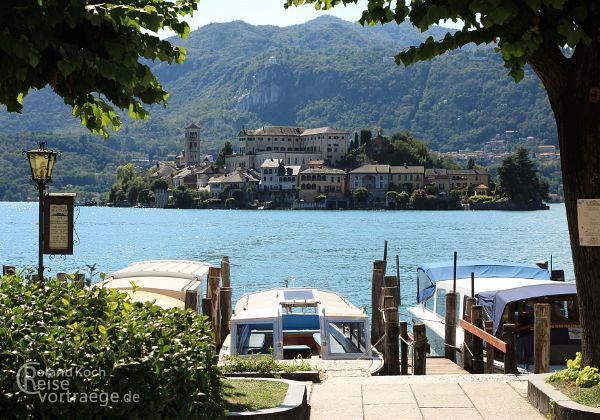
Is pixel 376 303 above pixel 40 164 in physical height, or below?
below

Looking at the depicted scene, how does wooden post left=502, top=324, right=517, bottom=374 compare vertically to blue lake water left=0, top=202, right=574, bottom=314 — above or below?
above

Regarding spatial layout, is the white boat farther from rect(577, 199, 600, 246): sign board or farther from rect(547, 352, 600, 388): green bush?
rect(577, 199, 600, 246): sign board

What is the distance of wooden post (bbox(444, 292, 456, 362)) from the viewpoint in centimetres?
2289

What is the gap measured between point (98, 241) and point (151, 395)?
10814cm

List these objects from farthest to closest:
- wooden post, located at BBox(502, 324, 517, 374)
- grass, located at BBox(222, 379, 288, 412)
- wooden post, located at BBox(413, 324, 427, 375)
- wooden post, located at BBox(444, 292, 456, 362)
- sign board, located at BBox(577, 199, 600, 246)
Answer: wooden post, located at BBox(444, 292, 456, 362), wooden post, located at BBox(413, 324, 427, 375), wooden post, located at BBox(502, 324, 517, 374), sign board, located at BBox(577, 199, 600, 246), grass, located at BBox(222, 379, 288, 412)

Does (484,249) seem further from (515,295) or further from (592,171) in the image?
(592,171)

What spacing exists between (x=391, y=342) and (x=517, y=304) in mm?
3376

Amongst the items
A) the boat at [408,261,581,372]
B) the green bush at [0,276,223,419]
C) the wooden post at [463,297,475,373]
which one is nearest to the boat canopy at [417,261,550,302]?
the boat at [408,261,581,372]

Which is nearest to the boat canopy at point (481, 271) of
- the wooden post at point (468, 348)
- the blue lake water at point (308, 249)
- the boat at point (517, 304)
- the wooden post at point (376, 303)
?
the boat at point (517, 304)

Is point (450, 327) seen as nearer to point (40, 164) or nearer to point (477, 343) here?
point (477, 343)

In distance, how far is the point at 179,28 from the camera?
10008mm

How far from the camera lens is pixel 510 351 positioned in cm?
1806

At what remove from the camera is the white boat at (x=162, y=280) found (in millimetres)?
24125

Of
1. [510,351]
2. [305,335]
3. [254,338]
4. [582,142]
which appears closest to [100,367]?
[582,142]
